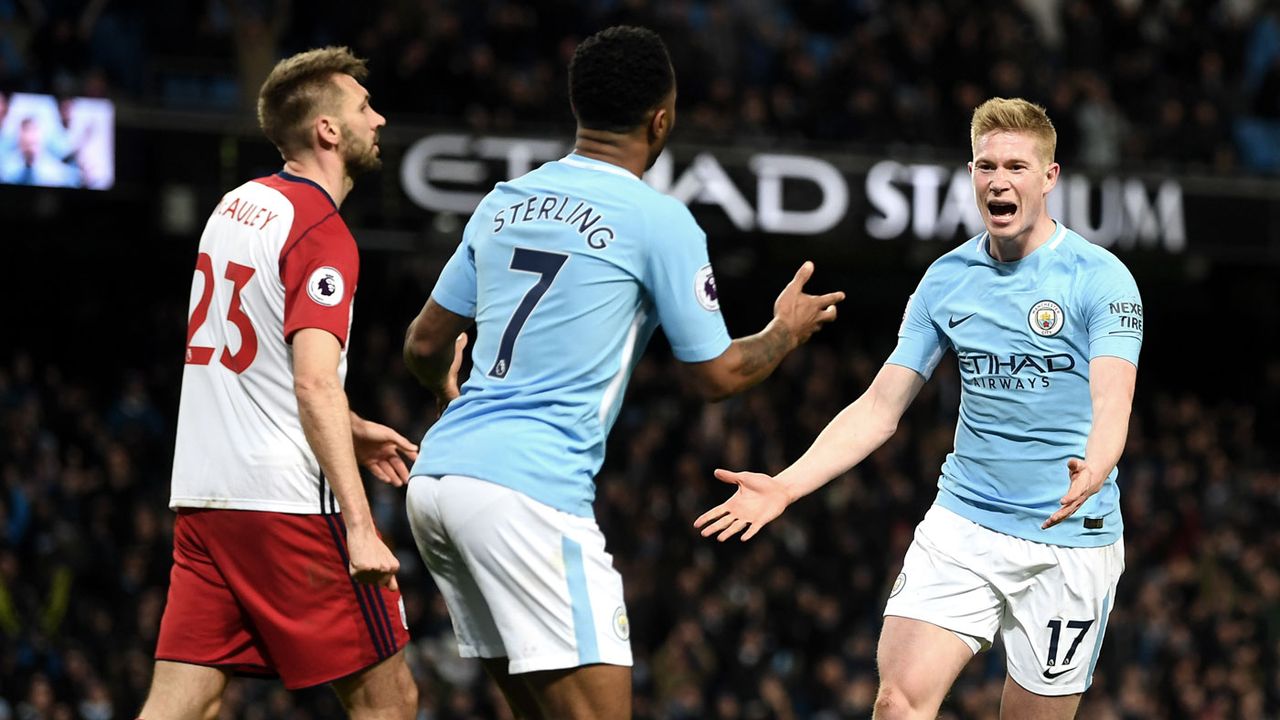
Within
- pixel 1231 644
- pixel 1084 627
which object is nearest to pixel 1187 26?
pixel 1231 644

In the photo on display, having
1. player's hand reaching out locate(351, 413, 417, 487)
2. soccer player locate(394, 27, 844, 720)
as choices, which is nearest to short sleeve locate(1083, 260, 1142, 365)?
soccer player locate(394, 27, 844, 720)

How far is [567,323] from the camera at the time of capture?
4.34 meters

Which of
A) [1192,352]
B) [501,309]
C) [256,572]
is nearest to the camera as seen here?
[501,309]

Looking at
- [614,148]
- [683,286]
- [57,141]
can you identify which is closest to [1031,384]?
[683,286]

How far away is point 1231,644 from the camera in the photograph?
54.1ft

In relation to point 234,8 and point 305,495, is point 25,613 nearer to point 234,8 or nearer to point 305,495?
point 234,8

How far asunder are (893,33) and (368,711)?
15159mm

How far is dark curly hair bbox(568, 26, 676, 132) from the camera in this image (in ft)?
14.5

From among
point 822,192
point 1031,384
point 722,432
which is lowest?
point 722,432

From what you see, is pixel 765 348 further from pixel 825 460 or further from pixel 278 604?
pixel 278 604

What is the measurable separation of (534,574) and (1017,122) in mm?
Result: 2421

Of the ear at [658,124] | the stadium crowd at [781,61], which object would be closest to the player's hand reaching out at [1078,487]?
the ear at [658,124]

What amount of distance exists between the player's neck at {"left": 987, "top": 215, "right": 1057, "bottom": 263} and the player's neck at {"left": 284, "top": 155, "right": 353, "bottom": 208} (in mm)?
2165

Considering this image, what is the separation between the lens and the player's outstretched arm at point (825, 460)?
16.2 ft
